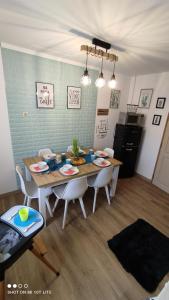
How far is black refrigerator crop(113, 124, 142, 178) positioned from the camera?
129 inches

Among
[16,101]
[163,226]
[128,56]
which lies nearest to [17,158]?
[16,101]

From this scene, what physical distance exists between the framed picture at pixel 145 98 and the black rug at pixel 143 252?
2.55 meters

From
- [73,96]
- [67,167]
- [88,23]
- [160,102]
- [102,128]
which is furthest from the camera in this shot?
[102,128]

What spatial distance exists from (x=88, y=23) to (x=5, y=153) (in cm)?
221

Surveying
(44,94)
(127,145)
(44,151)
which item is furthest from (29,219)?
(127,145)

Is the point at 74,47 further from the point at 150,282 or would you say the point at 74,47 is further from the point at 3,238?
the point at 150,282

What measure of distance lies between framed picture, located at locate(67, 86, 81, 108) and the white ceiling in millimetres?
881

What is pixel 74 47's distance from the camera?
6.67ft

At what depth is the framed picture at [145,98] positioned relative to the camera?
3311 mm

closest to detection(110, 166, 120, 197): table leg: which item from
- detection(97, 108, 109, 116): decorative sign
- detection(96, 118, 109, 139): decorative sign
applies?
detection(96, 118, 109, 139): decorative sign

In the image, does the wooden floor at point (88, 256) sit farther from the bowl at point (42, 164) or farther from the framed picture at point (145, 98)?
the framed picture at point (145, 98)

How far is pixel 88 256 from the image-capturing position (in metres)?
1.78

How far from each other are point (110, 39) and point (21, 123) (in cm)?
183

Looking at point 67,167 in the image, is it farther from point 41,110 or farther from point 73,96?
point 73,96
